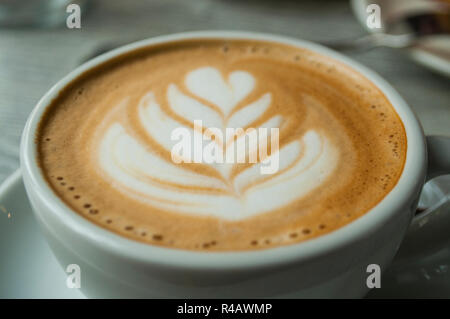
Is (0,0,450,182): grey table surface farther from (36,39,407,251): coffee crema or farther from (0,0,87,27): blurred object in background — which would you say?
(36,39,407,251): coffee crema

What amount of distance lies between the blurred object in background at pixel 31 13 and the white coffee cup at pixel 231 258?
3.77 feet

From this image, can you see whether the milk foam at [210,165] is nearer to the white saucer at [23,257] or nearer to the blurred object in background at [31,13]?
the white saucer at [23,257]

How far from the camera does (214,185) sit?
0.70 metres

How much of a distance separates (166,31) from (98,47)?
0.89 ft

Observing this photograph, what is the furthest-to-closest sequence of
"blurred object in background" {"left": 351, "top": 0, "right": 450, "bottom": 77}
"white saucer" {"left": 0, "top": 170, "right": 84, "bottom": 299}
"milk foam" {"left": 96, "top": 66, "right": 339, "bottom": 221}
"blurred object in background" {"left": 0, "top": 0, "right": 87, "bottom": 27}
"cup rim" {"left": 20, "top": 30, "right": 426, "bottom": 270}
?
"blurred object in background" {"left": 0, "top": 0, "right": 87, "bottom": 27}
"blurred object in background" {"left": 351, "top": 0, "right": 450, "bottom": 77}
"white saucer" {"left": 0, "top": 170, "right": 84, "bottom": 299}
"milk foam" {"left": 96, "top": 66, "right": 339, "bottom": 221}
"cup rim" {"left": 20, "top": 30, "right": 426, "bottom": 270}

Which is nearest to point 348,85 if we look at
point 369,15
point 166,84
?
point 166,84

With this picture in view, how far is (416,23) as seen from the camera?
1.55m

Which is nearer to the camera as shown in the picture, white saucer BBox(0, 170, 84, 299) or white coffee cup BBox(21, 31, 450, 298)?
white coffee cup BBox(21, 31, 450, 298)

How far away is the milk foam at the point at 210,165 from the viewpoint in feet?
2.23

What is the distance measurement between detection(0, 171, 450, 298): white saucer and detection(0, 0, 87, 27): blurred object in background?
96cm

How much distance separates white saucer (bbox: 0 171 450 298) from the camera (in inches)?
32.3

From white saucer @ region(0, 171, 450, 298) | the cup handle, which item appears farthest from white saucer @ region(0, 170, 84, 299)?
the cup handle

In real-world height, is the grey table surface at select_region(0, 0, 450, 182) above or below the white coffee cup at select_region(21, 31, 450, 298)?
above

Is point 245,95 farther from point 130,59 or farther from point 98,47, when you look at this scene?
point 98,47
